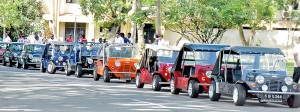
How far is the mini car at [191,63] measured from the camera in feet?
84.4

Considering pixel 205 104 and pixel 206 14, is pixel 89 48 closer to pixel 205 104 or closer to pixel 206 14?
pixel 206 14

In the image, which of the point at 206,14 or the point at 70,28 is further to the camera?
the point at 70,28

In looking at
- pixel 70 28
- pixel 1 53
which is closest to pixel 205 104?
pixel 1 53

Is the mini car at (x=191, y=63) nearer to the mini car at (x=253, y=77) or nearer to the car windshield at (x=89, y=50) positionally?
the mini car at (x=253, y=77)

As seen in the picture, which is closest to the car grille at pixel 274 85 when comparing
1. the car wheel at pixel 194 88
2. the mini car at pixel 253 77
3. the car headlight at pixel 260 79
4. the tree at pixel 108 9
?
the mini car at pixel 253 77

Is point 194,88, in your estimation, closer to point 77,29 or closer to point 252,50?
point 252,50

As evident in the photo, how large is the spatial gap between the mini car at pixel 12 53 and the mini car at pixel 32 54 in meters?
2.16

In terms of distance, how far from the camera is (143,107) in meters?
20.4

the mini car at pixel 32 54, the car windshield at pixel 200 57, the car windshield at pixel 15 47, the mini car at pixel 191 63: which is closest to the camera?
the mini car at pixel 191 63

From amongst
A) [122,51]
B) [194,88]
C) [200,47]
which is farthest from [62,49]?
[194,88]

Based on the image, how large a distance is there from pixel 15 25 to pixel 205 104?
48431 millimetres

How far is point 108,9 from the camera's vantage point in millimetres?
54250

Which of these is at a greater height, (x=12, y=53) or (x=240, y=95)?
(x=12, y=53)

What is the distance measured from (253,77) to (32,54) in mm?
23349
